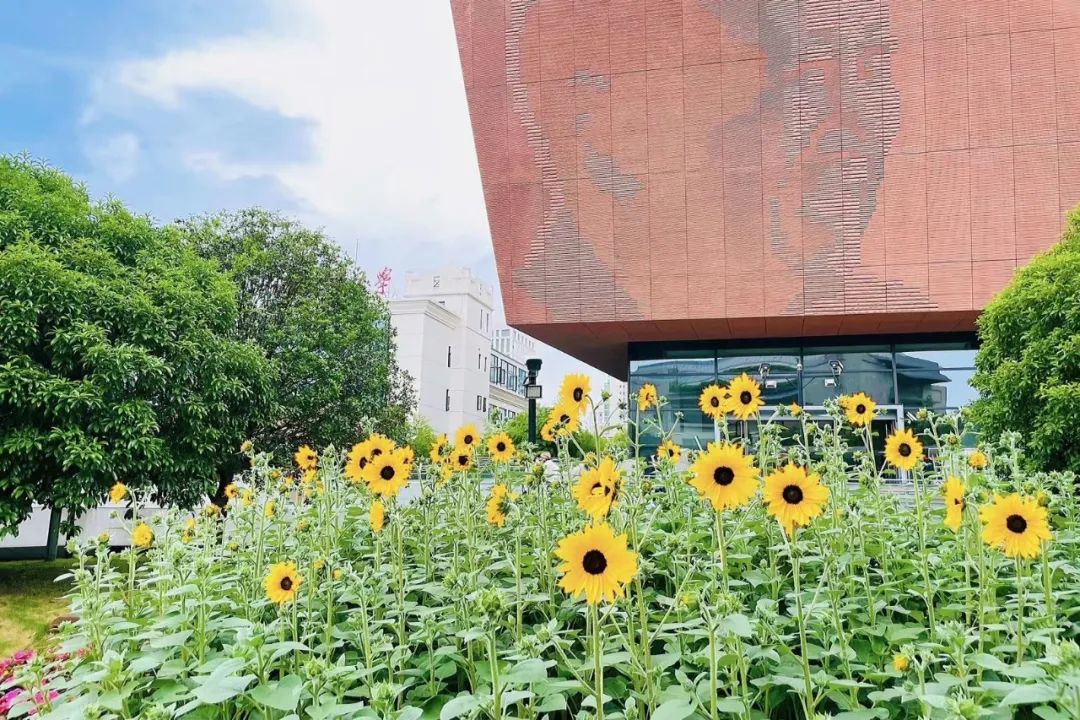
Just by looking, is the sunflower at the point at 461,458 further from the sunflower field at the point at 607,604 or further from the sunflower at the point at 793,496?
the sunflower at the point at 793,496

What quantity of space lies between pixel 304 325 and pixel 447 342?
3986 cm

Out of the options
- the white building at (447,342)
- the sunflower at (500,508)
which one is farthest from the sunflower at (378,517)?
the white building at (447,342)

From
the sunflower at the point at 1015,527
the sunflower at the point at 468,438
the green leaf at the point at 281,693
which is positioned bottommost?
the green leaf at the point at 281,693

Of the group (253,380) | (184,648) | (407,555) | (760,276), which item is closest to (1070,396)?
(407,555)

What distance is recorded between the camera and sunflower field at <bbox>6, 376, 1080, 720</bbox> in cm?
166

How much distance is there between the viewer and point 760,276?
621 inches

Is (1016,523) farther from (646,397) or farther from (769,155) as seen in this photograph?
(769,155)

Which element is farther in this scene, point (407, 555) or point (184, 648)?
point (407, 555)

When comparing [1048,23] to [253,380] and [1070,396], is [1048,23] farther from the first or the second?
[253,380]

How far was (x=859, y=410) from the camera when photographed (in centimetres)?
326

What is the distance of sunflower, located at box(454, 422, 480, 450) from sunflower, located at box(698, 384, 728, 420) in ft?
3.27

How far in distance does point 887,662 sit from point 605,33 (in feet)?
54.2

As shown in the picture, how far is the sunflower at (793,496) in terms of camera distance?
1.74m

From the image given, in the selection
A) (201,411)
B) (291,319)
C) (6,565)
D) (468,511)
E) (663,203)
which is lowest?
(6,565)
